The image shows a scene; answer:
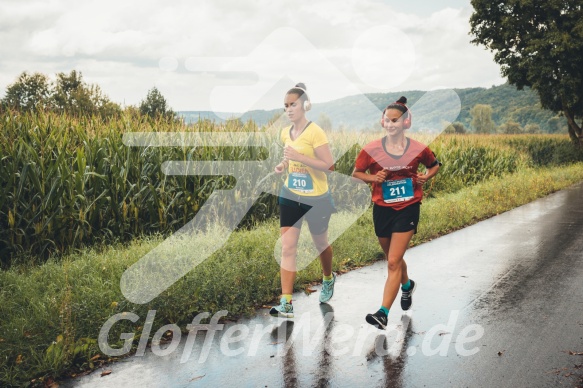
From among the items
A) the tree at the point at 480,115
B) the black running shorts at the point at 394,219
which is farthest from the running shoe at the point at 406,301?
the tree at the point at 480,115

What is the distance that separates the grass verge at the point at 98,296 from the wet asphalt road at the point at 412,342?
1.03 ft

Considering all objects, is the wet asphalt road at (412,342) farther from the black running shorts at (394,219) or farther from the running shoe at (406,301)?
the black running shorts at (394,219)

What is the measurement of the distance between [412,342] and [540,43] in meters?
32.8

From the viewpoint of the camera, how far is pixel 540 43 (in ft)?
107

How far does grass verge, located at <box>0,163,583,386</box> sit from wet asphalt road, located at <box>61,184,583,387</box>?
31 centimetres

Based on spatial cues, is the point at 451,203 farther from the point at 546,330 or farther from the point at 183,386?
the point at 183,386

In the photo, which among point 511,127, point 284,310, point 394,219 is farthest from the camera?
point 511,127

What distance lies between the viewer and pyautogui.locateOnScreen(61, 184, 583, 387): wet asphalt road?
12.8 feet

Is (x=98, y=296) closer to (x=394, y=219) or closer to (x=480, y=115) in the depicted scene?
(x=394, y=219)

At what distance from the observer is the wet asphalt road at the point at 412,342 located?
12.8 feet


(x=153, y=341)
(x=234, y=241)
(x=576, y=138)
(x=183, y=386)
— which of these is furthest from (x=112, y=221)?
(x=576, y=138)

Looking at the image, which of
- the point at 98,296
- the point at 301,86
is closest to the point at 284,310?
the point at 98,296

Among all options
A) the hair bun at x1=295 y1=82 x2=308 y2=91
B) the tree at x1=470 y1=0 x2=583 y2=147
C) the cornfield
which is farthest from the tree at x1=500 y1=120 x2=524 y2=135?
the hair bun at x1=295 y1=82 x2=308 y2=91

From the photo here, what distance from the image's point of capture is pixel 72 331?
4.39 metres
